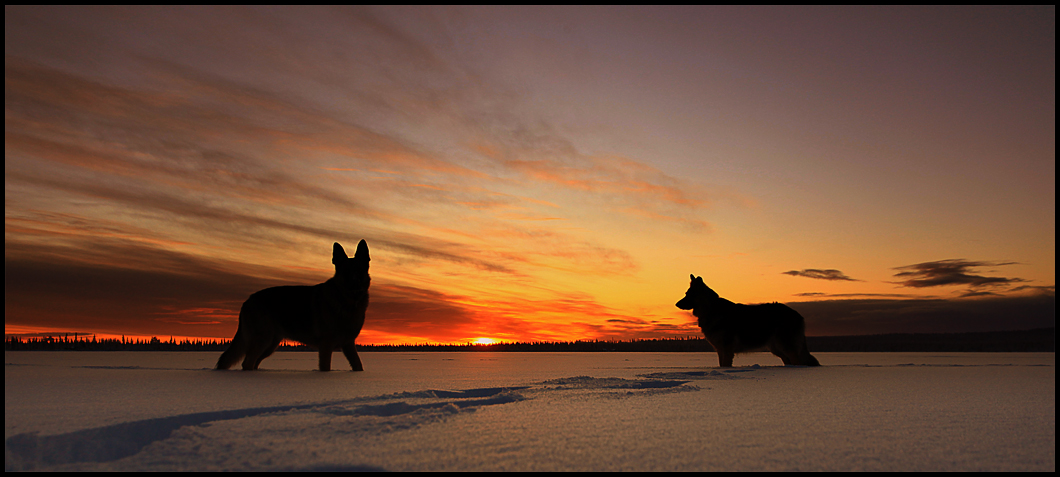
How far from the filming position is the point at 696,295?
1133cm

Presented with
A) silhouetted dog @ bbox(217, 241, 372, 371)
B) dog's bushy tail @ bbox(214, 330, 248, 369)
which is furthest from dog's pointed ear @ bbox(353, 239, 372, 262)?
dog's bushy tail @ bbox(214, 330, 248, 369)

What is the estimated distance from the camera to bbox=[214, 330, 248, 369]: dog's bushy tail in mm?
7938

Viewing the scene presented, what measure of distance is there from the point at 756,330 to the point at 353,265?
741cm

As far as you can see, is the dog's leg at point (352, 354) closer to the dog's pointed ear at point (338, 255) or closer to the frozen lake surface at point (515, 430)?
the dog's pointed ear at point (338, 255)

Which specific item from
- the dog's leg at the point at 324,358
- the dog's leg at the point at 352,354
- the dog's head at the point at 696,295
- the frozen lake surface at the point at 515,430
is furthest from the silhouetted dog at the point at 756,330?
the dog's leg at the point at 324,358

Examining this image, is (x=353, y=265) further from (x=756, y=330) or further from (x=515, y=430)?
(x=756, y=330)

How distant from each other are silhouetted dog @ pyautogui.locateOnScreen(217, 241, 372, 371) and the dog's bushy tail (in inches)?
0.5

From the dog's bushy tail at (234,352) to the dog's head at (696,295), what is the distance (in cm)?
791

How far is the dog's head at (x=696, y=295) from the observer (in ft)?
36.8

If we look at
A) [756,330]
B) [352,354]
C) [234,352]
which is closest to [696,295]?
[756,330]

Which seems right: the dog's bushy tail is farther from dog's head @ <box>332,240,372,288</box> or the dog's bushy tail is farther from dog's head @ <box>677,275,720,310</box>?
dog's head @ <box>677,275,720,310</box>

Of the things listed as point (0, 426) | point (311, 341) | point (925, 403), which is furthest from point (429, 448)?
point (311, 341)

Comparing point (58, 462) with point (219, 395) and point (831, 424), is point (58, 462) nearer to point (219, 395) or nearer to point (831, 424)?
point (219, 395)

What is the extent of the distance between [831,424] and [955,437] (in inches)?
23.7
